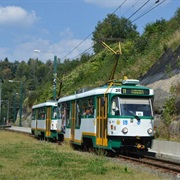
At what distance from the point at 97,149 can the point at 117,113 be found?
276 cm

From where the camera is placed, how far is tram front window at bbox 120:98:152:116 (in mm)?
20625

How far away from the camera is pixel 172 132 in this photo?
1053 inches

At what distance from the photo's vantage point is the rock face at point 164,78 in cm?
2895

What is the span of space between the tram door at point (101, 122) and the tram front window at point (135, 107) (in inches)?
33.9

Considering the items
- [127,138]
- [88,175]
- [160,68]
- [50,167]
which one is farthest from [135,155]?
[160,68]

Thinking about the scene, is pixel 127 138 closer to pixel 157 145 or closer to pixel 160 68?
pixel 157 145

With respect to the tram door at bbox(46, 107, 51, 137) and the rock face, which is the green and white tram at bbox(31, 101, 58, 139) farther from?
the rock face

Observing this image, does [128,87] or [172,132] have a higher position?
Result: [128,87]

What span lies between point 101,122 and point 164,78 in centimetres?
1339

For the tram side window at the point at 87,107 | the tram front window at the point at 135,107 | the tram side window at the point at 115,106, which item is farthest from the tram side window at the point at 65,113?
the tram front window at the point at 135,107

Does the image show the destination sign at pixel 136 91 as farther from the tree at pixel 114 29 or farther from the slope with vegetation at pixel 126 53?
the tree at pixel 114 29

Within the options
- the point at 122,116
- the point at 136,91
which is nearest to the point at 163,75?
the point at 136,91

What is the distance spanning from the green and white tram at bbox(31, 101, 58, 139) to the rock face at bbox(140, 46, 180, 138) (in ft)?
23.8

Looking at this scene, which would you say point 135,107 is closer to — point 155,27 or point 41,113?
point 41,113
